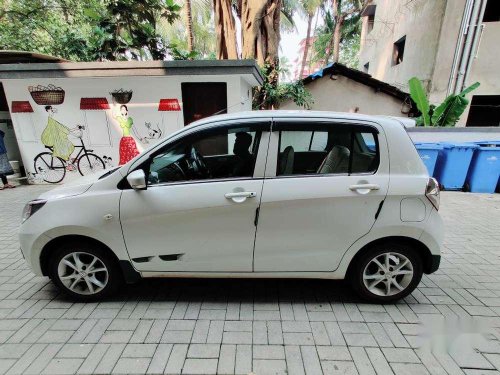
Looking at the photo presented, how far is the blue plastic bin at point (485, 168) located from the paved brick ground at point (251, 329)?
4575mm

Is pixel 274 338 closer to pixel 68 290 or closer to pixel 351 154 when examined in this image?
pixel 351 154

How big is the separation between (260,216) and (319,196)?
1.81 ft

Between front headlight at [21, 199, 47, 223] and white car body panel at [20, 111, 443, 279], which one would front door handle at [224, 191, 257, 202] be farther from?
front headlight at [21, 199, 47, 223]

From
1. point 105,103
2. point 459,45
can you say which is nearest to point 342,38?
point 459,45

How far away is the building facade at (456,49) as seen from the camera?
384 inches

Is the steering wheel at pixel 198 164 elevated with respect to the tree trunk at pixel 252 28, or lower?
lower

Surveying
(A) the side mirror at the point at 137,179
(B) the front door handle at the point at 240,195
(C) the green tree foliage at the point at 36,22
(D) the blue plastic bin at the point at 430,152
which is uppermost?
(C) the green tree foliage at the point at 36,22

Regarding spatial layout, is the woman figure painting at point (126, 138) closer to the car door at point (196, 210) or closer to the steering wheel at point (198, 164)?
the steering wheel at point (198, 164)

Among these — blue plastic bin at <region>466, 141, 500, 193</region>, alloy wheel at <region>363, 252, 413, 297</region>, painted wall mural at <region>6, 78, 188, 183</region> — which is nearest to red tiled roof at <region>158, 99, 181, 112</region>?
painted wall mural at <region>6, 78, 188, 183</region>

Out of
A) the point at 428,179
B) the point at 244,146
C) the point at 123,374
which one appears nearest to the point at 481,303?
the point at 428,179

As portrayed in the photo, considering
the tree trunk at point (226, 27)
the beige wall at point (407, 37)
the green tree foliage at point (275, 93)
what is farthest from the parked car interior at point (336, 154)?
the beige wall at point (407, 37)

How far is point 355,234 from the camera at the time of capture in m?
2.58

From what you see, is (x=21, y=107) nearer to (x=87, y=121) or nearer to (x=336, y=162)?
(x=87, y=121)

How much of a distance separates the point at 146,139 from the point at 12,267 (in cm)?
433
